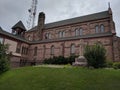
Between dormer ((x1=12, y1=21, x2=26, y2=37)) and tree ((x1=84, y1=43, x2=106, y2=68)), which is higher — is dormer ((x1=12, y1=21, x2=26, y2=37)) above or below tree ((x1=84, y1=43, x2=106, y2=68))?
above

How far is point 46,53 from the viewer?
35.9 metres

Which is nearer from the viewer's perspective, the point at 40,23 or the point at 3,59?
the point at 3,59

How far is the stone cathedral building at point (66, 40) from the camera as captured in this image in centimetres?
2880

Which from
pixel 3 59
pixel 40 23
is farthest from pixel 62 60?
pixel 40 23

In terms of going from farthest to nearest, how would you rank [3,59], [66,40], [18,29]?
[18,29]
[66,40]
[3,59]

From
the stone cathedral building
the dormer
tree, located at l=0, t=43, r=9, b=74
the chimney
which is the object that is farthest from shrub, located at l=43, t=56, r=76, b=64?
the dormer

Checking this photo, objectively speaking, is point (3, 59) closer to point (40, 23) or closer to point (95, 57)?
point (95, 57)

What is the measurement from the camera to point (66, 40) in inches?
Result: 1332

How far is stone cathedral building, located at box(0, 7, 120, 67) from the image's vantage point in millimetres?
28797

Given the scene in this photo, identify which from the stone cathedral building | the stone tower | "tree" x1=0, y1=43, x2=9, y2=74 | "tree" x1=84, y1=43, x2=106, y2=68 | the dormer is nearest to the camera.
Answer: "tree" x1=0, y1=43, x2=9, y2=74

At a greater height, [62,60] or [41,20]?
[41,20]

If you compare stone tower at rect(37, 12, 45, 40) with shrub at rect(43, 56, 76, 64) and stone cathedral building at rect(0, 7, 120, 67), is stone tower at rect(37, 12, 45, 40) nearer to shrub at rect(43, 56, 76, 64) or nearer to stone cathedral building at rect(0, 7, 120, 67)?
stone cathedral building at rect(0, 7, 120, 67)

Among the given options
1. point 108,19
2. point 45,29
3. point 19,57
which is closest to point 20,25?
point 45,29

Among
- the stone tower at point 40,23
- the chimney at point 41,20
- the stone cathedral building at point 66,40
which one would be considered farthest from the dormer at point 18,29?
the chimney at point 41,20
